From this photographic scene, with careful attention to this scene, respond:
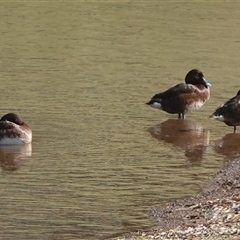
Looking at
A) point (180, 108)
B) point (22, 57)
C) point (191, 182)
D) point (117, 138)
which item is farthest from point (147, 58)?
point (191, 182)

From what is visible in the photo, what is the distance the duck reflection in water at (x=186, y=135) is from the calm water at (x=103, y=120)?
2 cm

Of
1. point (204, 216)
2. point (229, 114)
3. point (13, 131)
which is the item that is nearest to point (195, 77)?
point (229, 114)

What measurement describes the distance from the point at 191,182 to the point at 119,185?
1.06 m

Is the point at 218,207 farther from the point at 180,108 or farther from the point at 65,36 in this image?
the point at 65,36

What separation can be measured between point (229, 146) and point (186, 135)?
125 cm

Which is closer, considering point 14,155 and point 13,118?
point 14,155

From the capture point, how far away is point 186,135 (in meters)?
17.7

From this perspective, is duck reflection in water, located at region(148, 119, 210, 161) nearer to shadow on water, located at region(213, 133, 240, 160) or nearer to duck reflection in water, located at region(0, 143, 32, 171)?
shadow on water, located at region(213, 133, 240, 160)

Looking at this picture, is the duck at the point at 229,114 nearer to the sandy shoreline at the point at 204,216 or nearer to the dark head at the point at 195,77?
the dark head at the point at 195,77

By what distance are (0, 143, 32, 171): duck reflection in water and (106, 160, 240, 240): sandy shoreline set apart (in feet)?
10.1

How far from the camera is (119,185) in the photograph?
1352 cm

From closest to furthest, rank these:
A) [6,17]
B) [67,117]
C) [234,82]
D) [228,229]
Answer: [228,229]
[67,117]
[234,82]
[6,17]

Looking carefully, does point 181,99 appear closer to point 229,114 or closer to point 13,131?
point 229,114

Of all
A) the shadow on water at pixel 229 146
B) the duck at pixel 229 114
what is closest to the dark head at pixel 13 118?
the shadow on water at pixel 229 146
